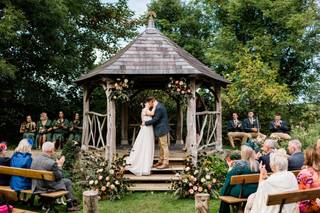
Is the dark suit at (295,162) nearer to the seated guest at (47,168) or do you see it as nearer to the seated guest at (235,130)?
the seated guest at (47,168)

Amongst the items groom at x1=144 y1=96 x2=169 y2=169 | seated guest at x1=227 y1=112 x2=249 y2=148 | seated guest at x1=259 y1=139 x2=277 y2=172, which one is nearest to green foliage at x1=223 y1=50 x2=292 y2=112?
seated guest at x1=227 y1=112 x2=249 y2=148

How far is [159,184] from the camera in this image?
1073 cm

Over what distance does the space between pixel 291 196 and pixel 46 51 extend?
1515 cm

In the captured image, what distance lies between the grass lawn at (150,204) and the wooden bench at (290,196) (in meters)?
3.29

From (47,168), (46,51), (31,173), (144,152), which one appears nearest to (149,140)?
(144,152)

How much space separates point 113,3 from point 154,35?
10569mm

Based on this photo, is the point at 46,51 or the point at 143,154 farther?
the point at 46,51

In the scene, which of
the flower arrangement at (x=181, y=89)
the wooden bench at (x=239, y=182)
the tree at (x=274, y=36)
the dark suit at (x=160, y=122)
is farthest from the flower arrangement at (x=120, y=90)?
the tree at (x=274, y=36)

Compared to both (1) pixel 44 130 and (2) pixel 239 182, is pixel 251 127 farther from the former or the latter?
(2) pixel 239 182

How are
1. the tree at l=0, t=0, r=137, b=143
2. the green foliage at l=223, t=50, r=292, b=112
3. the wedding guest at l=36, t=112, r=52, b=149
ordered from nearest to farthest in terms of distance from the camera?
the wedding guest at l=36, t=112, r=52, b=149 < the tree at l=0, t=0, r=137, b=143 < the green foliage at l=223, t=50, r=292, b=112

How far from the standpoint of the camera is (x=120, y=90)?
11.1 meters

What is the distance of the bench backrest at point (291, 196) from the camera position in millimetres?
5469

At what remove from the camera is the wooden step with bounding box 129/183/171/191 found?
10461 millimetres

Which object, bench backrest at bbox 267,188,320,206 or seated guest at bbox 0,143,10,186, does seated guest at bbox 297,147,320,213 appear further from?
seated guest at bbox 0,143,10,186
